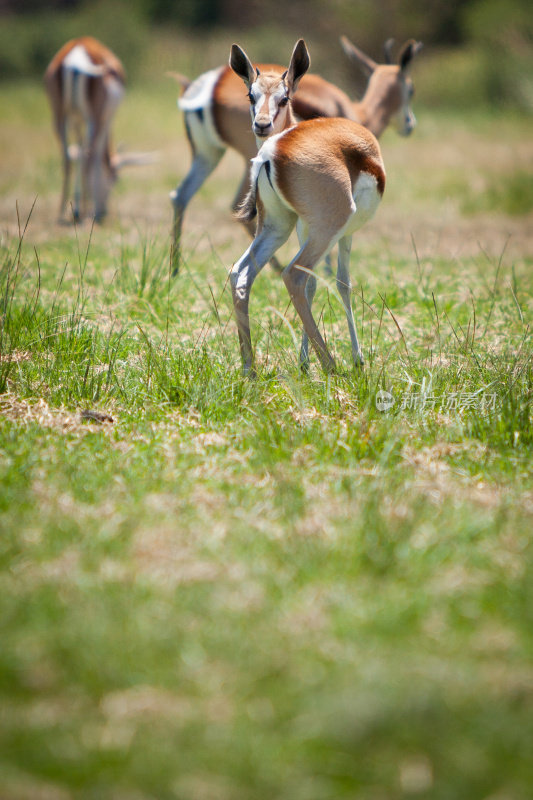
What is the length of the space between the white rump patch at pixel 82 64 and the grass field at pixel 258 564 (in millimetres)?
3838

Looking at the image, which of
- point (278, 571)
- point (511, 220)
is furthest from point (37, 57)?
point (278, 571)

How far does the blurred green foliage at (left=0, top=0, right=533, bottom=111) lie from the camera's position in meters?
17.6

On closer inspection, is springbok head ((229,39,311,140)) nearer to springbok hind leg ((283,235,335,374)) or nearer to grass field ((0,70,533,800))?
springbok hind leg ((283,235,335,374))

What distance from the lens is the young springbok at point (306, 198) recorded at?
11.5ft

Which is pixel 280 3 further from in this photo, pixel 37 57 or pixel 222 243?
pixel 222 243

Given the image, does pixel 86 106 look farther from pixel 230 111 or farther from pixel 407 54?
pixel 407 54

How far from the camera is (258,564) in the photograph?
7.65 ft

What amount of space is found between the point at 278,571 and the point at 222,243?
183 inches

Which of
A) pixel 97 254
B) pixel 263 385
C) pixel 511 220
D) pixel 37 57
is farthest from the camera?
pixel 37 57

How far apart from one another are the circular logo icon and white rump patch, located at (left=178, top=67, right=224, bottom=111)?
3.33 metres

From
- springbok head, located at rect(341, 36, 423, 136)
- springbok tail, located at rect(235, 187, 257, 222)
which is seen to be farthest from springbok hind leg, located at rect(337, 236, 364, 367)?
springbok head, located at rect(341, 36, 423, 136)

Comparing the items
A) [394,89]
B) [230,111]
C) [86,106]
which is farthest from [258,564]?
[86,106]

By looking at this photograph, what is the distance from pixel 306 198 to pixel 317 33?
62.6ft

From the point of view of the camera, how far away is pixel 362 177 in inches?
146
